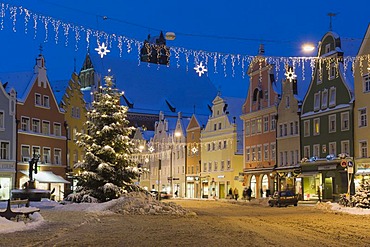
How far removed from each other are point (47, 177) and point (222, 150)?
23477 mm

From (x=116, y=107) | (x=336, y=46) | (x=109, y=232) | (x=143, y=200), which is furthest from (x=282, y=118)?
(x=109, y=232)

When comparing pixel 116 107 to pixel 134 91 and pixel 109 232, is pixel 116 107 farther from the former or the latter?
pixel 134 91

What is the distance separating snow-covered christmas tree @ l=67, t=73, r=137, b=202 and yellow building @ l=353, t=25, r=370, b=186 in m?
19.6

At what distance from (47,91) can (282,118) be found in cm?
2283

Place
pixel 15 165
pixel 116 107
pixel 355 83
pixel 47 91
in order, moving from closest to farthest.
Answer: pixel 116 107
pixel 355 83
pixel 15 165
pixel 47 91

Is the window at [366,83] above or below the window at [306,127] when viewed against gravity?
above

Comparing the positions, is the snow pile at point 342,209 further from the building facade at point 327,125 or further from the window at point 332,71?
the window at point 332,71

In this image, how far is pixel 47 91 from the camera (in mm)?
60406

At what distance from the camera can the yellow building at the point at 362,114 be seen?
48.7m

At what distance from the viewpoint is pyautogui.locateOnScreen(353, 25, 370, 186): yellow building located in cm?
4866

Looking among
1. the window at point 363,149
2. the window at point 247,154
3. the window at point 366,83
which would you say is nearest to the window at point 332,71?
the window at point 366,83

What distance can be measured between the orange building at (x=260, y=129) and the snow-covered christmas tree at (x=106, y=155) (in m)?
26.2

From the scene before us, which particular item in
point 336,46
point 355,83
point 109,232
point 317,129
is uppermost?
point 336,46

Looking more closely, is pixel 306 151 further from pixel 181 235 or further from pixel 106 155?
pixel 181 235
